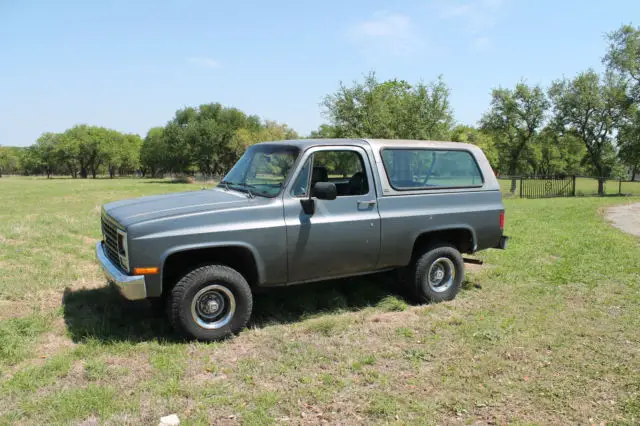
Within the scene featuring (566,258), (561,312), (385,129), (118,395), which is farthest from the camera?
(385,129)

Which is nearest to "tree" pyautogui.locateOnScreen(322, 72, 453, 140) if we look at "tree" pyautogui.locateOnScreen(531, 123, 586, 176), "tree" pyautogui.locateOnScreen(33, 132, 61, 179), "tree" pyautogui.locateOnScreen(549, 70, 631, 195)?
"tree" pyautogui.locateOnScreen(549, 70, 631, 195)

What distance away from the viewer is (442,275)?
6.16m

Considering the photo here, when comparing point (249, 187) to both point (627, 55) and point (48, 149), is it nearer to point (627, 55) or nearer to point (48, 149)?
point (627, 55)

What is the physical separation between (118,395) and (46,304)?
2.71 metres

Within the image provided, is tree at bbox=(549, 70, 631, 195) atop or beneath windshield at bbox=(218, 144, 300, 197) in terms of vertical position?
atop

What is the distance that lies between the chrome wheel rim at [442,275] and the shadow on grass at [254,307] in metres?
0.43

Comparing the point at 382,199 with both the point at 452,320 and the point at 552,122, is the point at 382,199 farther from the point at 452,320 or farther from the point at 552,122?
the point at 552,122

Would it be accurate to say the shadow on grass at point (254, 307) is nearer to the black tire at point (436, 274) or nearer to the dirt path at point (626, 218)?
the black tire at point (436, 274)

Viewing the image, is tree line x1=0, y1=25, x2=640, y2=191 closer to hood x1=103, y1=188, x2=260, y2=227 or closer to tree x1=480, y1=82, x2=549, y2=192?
tree x1=480, y1=82, x2=549, y2=192

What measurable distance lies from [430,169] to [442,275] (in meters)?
1.43

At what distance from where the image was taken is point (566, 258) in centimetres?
841

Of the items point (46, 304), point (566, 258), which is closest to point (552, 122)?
point (566, 258)

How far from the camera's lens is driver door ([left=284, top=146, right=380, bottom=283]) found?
16.0 feet

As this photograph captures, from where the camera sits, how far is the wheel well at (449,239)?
236 inches
